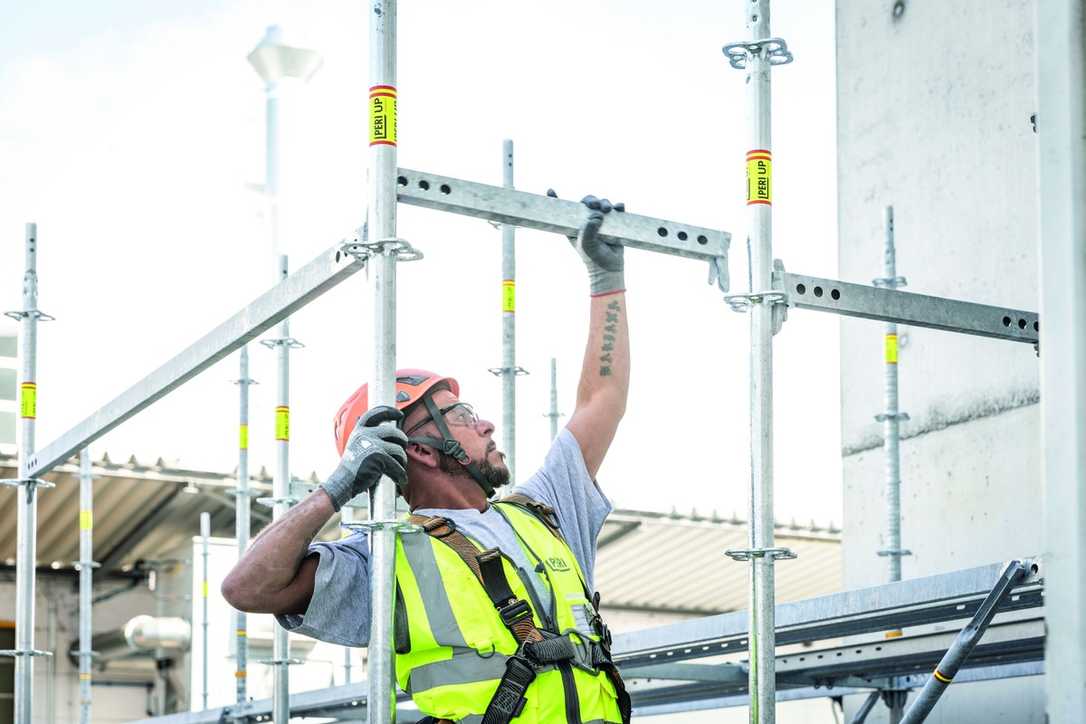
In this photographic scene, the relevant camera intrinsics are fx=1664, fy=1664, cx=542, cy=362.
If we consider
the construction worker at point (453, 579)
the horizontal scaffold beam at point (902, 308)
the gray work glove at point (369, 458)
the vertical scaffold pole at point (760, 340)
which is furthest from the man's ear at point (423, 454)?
the horizontal scaffold beam at point (902, 308)

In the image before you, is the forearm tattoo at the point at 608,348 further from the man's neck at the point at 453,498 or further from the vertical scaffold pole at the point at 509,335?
the vertical scaffold pole at the point at 509,335

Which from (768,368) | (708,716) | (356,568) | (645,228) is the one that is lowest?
(708,716)

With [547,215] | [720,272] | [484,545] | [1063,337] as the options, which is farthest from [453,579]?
[1063,337]

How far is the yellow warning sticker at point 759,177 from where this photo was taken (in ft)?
17.4

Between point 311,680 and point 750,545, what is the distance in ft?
51.0

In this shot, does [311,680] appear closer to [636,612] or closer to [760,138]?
[636,612]

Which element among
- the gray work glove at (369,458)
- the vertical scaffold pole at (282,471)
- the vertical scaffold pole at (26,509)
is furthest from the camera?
the vertical scaffold pole at (282,471)

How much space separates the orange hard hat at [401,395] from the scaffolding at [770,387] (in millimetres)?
378

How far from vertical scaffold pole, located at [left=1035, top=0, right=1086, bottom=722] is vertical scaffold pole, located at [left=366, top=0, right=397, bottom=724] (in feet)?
8.48

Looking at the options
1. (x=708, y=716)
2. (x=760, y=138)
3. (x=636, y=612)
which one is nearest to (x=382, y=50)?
(x=760, y=138)

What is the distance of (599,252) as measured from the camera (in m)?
5.40

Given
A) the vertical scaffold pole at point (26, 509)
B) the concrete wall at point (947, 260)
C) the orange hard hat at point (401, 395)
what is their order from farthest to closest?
1. the concrete wall at point (947, 260)
2. the vertical scaffold pole at point (26, 509)
3. the orange hard hat at point (401, 395)

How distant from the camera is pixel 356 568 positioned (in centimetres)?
485

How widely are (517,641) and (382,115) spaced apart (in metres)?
1.54
